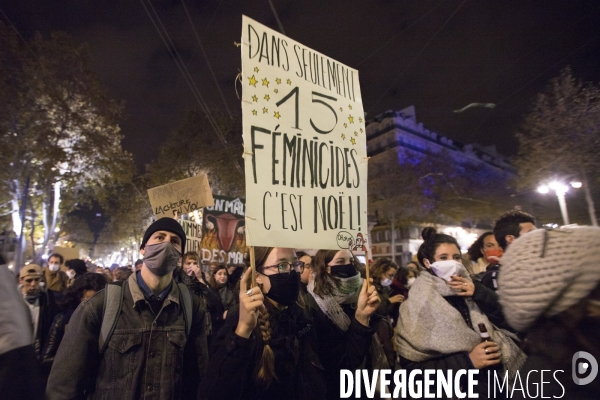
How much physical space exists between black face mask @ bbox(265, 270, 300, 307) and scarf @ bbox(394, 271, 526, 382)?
0.92 metres

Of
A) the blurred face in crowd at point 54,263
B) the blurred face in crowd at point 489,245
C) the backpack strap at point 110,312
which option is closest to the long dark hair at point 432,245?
the blurred face in crowd at point 489,245

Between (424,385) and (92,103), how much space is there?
18657 millimetres

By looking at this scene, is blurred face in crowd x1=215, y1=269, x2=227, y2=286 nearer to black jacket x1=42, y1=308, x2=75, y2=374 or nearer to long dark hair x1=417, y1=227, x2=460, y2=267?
black jacket x1=42, y1=308, x2=75, y2=374

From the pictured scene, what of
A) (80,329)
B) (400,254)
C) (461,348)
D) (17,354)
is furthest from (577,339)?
(400,254)

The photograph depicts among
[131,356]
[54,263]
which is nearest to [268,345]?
[131,356]

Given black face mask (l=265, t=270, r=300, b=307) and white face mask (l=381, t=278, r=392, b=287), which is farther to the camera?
white face mask (l=381, t=278, r=392, b=287)

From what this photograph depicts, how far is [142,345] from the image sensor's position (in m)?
2.31

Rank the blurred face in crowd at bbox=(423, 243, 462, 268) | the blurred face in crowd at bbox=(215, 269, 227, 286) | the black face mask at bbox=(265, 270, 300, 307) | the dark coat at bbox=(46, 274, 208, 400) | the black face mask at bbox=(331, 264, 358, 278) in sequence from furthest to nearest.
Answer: the blurred face in crowd at bbox=(215, 269, 227, 286) → the black face mask at bbox=(331, 264, 358, 278) → the blurred face in crowd at bbox=(423, 243, 462, 268) → the black face mask at bbox=(265, 270, 300, 307) → the dark coat at bbox=(46, 274, 208, 400)

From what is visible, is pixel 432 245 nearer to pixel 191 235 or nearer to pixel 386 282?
pixel 386 282

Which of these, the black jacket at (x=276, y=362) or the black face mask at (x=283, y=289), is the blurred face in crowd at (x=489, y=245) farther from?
the black face mask at (x=283, y=289)

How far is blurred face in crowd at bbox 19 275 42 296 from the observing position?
13.8 feet

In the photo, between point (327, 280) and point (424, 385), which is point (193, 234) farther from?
point (424, 385)

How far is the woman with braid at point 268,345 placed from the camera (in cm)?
192

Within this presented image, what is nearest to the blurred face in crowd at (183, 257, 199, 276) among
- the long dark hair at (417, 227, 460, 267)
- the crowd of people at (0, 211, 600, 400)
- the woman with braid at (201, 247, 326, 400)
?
the crowd of people at (0, 211, 600, 400)
